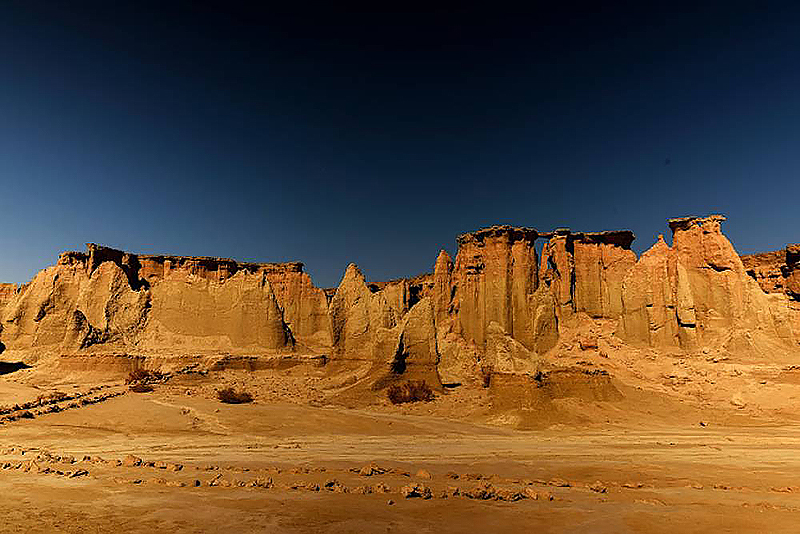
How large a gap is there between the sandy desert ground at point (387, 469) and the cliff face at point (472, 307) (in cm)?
643

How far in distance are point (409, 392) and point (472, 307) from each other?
1388 centimetres

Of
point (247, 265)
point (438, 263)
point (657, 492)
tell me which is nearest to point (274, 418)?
point (657, 492)

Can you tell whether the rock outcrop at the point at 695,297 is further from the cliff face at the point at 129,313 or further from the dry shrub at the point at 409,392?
the cliff face at the point at 129,313

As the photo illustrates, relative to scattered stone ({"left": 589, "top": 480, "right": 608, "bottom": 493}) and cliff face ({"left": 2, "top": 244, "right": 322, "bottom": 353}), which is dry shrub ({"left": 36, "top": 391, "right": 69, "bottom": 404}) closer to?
cliff face ({"left": 2, "top": 244, "right": 322, "bottom": 353})

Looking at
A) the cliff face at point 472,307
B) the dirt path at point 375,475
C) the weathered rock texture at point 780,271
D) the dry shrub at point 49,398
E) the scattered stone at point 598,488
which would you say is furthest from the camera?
the weathered rock texture at point 780,271

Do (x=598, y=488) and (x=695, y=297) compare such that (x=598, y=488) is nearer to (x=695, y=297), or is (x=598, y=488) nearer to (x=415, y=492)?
(x=415, y=492)

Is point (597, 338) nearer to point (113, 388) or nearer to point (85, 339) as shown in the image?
point (113, 388)

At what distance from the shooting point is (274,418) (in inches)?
757

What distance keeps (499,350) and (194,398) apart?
49.4ft

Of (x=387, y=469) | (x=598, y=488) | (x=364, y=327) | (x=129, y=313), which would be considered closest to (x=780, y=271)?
(x=364, y=327)

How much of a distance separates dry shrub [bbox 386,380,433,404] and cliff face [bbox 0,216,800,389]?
76cm

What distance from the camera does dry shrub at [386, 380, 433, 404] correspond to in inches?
941

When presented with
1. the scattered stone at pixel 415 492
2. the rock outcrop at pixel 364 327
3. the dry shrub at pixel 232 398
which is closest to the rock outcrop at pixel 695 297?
the rock outcrop at pixel 364 327

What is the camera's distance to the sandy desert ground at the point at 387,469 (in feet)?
24.7
